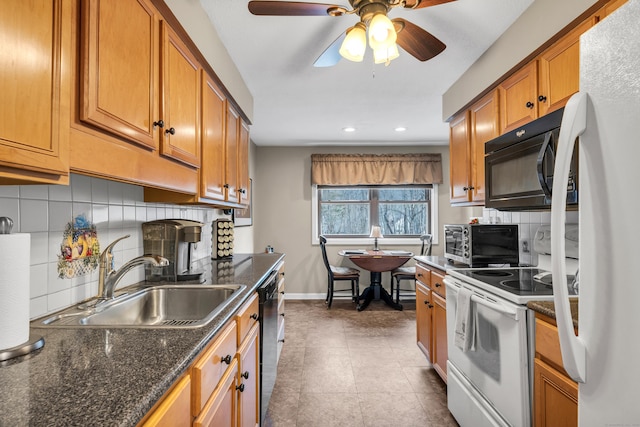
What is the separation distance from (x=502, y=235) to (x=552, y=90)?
1.02 m

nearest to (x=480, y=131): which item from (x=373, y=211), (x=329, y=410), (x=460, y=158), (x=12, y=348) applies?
(x=460, y=158)

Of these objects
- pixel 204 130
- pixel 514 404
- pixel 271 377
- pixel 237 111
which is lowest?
pixel 271 377

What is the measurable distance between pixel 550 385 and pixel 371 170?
419cm

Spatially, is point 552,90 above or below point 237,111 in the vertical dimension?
below

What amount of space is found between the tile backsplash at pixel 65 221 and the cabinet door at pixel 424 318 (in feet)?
6.59

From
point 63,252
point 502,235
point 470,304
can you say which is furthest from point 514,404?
point 63,252

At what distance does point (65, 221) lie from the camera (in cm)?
132

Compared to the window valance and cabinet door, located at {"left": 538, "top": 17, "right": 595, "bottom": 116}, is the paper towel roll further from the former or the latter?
the window valance

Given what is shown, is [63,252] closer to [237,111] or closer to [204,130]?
[204,130]

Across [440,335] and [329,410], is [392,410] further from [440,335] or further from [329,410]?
[440,335]

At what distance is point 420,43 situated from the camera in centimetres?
177

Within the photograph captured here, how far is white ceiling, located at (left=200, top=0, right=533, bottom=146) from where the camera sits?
1999mm

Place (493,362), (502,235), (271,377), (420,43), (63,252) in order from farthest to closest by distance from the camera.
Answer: (502,235) < (271,377) < (420,43) < (493,362) < (63,252)

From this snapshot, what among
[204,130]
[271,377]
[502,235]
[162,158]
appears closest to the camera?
[162,158]
